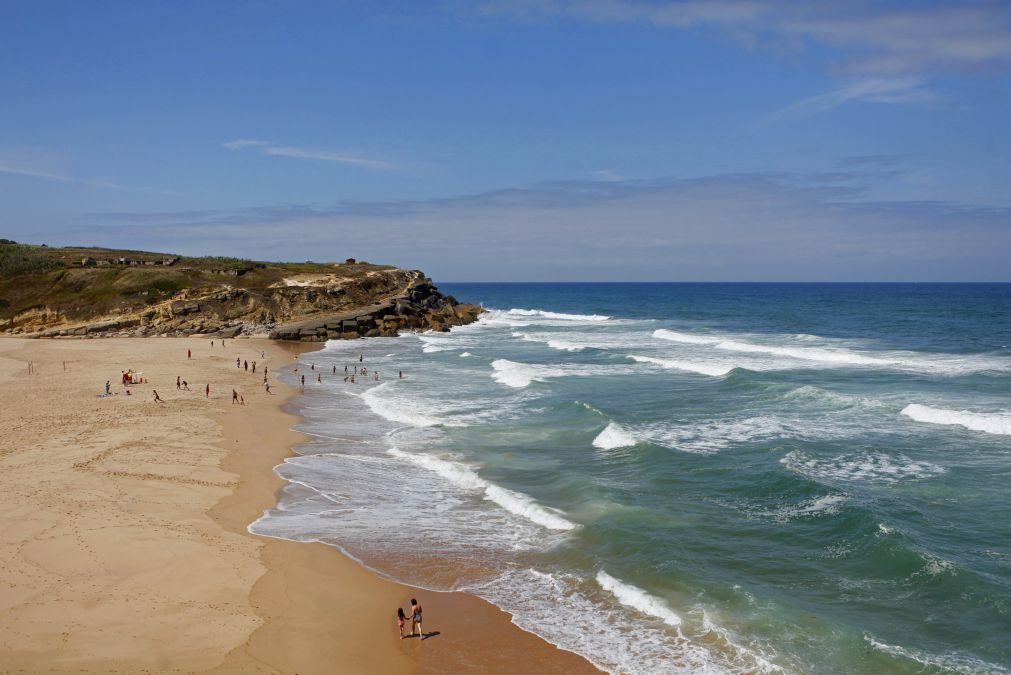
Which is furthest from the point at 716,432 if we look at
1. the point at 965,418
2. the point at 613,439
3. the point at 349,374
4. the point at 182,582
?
the point at 349,374

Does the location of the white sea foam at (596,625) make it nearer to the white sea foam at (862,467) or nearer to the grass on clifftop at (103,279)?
the white sea foam at (862,467)

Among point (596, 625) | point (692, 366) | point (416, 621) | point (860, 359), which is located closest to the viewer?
point (416, 621)

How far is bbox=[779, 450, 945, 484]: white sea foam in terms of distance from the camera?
2114 centimetres

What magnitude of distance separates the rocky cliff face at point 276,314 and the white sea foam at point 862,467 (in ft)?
152

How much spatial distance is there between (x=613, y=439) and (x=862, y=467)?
24.6 ft

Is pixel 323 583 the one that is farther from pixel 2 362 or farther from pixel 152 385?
pixel 2 362

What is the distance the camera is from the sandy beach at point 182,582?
39.6 ft

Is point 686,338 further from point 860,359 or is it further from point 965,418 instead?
point 965,418

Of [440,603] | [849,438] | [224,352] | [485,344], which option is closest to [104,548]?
[440,603]


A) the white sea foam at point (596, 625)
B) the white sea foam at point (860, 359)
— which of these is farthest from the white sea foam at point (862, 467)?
the white sea foam at point (860, 359)

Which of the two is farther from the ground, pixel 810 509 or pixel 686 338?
pixel 686 338

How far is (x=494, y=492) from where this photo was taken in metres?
20.7

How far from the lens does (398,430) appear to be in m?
28.5

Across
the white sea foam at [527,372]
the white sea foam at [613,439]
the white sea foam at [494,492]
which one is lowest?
the white sea foam at [494,492]
